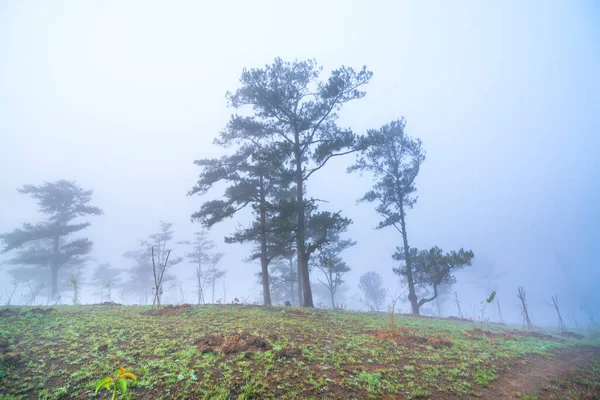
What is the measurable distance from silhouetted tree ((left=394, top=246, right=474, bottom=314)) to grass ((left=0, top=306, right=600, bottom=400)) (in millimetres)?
9817

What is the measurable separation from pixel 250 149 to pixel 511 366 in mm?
20001

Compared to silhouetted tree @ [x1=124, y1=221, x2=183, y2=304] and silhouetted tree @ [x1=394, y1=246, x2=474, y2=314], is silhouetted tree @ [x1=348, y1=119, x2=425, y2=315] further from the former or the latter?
silhouetted tree @ [x1=124, y1=221, x2=183, y2=304]

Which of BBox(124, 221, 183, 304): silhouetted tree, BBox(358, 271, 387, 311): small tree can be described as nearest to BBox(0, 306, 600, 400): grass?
BBox(124, 221, 183, 304): silhouetted tree

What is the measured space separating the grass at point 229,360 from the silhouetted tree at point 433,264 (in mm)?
9817

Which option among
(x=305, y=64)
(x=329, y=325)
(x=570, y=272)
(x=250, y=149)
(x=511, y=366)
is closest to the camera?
(x=511, y=366)

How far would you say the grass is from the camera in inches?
206

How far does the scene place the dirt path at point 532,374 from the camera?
21.6ft

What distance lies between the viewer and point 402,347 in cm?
923

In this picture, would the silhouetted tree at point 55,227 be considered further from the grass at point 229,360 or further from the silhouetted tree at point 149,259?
the grass at point 229,360

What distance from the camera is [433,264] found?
832 inches

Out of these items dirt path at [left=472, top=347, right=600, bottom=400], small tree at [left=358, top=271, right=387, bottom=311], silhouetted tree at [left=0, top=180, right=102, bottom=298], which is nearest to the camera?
dirt path at [left=472, top=347, right=600, bottom=400]

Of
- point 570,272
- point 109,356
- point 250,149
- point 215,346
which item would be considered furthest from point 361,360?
point 570,272

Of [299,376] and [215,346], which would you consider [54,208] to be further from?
[299,376]

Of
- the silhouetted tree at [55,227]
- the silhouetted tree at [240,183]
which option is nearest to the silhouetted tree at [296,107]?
the silhouetted tree at [240,183]
